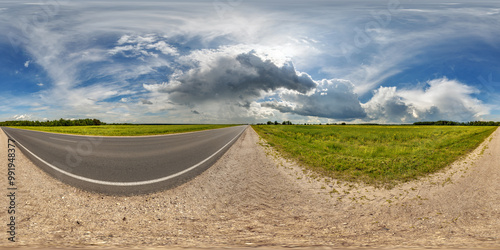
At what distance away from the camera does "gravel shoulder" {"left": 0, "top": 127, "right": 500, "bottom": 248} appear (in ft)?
12.2

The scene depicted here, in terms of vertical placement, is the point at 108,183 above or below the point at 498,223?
above

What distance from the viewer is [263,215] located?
16.6ft

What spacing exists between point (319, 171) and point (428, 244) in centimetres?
544

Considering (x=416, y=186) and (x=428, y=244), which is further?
(x=416, y=186)

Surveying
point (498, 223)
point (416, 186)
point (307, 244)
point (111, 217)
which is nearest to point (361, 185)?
point (416, 186)

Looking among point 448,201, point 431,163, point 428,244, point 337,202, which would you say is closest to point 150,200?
point 337,202

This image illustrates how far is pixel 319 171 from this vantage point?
8977 mm

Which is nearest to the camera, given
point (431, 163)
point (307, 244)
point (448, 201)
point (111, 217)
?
point (307, 244)

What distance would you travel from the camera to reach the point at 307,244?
3459 mm

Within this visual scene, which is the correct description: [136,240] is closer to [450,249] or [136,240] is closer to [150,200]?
[150,200]

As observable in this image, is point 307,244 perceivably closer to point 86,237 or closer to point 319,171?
point 86,237

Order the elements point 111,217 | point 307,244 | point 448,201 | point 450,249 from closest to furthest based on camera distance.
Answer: point 450,249
point 307,244
point 111,217
point 448,201

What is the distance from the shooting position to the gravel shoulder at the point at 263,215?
12.2ft

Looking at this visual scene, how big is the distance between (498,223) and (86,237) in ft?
27.3
